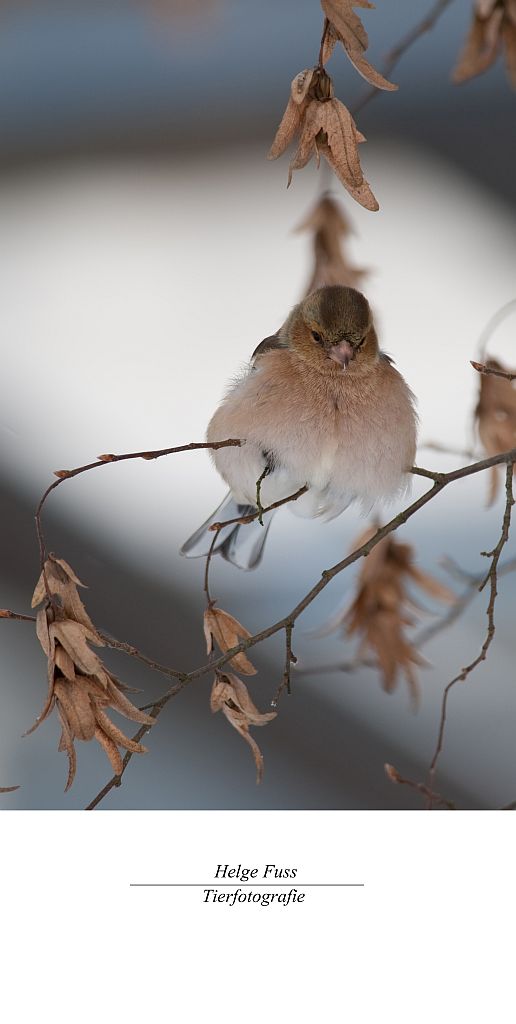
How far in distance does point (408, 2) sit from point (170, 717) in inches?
38.6

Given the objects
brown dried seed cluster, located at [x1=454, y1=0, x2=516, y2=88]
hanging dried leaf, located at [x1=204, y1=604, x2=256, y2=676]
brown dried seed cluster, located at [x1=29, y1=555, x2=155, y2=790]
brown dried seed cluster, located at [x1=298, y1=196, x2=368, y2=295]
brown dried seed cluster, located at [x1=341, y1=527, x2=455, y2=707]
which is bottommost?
brown dried seed cluster, located at [x1=29, y1=555, x2=155, y2=790]

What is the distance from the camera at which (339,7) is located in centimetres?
50

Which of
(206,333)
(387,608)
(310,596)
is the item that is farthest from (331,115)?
(206,333)

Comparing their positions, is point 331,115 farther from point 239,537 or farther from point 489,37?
point 239,537

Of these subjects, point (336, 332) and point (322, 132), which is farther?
point (336, 332)

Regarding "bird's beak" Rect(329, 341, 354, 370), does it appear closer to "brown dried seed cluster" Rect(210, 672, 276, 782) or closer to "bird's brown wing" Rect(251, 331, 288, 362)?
"bird's brown wing" Rect(251, 331, 288, 362)

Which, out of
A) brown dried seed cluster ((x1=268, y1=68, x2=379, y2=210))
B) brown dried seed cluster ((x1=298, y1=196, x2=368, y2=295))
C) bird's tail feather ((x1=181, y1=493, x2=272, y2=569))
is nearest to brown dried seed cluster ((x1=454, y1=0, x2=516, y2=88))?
brown dried seed cluster ((x1=298, y1=196, x2=368, y2=295))

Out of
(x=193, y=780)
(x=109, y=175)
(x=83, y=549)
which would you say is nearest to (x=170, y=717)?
(x=193, y=780)

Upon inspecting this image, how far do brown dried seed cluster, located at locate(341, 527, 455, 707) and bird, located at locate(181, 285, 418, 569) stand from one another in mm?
83

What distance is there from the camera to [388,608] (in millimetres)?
907

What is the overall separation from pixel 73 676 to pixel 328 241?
18.2 inches

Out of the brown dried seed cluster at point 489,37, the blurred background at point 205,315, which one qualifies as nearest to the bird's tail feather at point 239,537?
the blurred background at point 205,315

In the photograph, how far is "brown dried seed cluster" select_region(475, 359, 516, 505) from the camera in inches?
31.3
